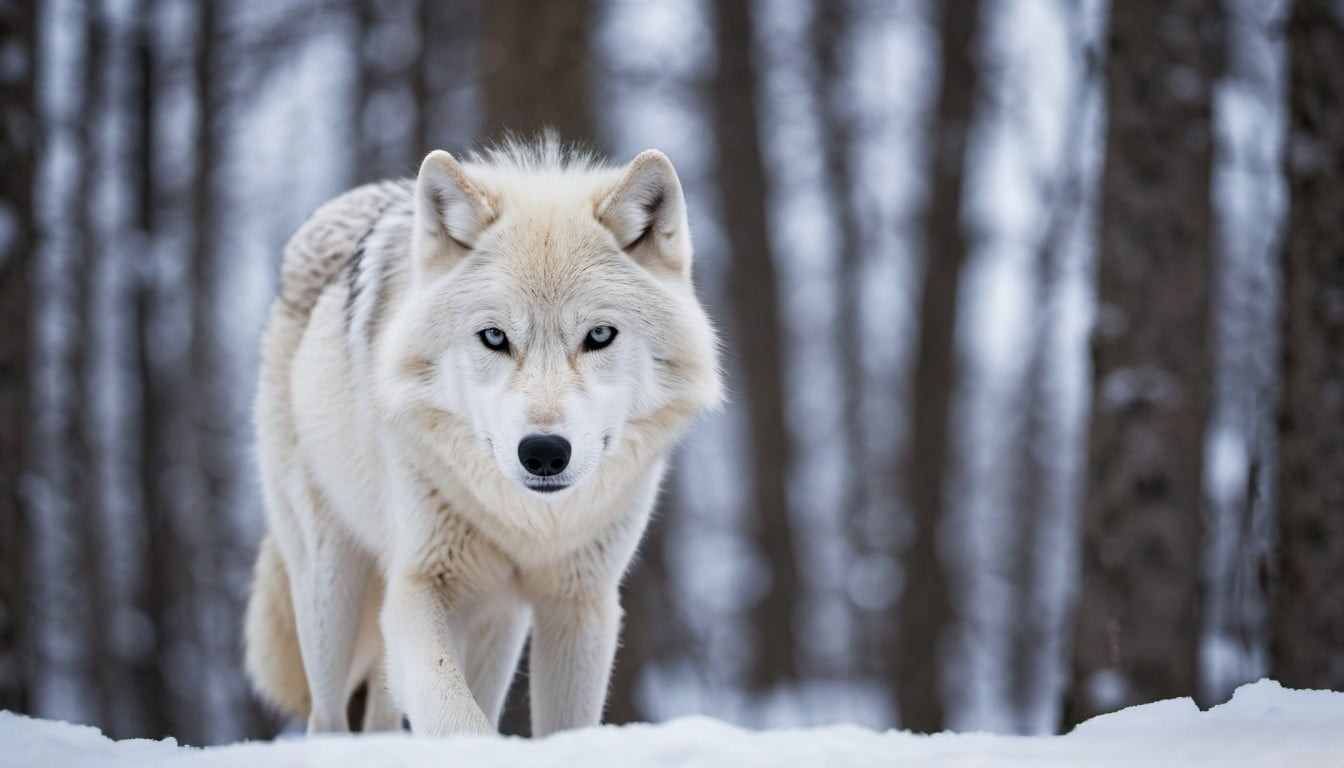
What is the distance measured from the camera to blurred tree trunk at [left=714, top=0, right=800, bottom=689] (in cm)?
958

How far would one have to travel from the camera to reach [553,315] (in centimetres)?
346

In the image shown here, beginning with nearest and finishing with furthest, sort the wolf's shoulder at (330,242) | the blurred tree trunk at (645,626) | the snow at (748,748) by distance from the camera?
1. the snow at (748,748)
2. the wolf's shoulder at (330,242)
3. the blurred tree trunk at (645,626)

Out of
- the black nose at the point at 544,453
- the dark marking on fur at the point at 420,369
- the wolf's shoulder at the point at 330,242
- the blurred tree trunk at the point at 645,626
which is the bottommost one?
the blurred tree trunk at the point at 645,626

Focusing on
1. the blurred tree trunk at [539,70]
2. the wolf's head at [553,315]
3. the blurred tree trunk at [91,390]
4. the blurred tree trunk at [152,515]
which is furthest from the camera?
the blurred tree trunk at [152,515]

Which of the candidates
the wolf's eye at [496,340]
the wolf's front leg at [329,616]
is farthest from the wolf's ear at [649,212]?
the wolf's front leg at [329,616]

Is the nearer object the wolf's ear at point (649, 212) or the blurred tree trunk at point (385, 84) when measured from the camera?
the wolf's ear at point (649, 212)

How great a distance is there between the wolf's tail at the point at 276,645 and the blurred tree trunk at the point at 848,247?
6.82m

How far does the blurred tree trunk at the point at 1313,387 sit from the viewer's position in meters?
4.72

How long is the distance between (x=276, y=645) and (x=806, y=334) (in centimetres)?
775

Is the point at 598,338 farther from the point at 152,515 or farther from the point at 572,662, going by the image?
the point at 152,515

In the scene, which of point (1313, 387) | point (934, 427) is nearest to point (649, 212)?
point (1313, 387)

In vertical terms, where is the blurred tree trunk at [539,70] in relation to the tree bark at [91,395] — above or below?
above

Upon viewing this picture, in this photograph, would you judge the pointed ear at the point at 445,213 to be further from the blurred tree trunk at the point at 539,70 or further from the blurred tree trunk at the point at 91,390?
the blurred tree trunk at the point at 91,390

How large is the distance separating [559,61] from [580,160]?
4.22m
